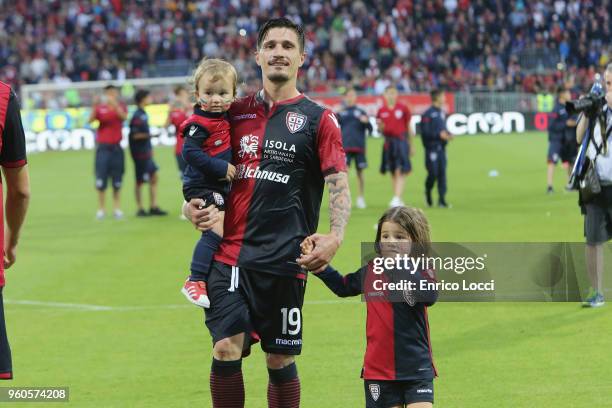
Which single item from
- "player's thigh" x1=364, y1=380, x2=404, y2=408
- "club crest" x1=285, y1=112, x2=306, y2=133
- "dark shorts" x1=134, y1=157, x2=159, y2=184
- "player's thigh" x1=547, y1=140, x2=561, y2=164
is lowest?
"dark shorts" x1=134, y1=157, x2=159, y2=184

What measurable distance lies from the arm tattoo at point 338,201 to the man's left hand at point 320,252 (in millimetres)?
136

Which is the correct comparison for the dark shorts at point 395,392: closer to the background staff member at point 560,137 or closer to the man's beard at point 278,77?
the man's beard at point 278,77

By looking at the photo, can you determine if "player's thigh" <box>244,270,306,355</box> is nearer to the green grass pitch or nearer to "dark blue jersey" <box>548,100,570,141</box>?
the green grass pitch

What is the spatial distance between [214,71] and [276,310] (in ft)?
4.44

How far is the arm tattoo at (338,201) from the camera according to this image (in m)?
6.00

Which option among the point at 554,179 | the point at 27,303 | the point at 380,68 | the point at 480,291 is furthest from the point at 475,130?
the point at 480,291

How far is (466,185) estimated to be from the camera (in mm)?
24531

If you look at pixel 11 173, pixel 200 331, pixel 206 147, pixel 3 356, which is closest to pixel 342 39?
pixel 200 331

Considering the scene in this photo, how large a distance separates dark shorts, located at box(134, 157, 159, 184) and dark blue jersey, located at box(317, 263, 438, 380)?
14973 millimetres

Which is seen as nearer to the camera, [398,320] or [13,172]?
[13,172]

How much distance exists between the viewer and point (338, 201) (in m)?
6.04

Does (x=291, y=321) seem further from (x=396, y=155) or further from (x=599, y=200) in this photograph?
(x=396, y=155)

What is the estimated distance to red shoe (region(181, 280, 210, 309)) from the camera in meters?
6.13

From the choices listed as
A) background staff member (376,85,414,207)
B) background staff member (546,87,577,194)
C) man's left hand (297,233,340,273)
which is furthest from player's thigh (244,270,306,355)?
background staff member (546,87,577,194)
